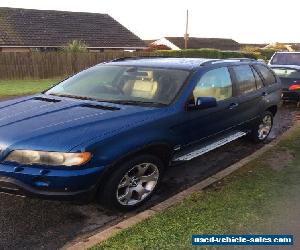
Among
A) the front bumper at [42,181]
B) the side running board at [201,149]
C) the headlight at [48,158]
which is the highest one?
the headlight at [48,158]

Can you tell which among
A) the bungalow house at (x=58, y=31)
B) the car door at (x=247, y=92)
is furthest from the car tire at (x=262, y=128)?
the bungalow house at (x=58, y=31)

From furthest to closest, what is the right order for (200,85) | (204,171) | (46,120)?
(204,171) < (200,85) < (46,120)

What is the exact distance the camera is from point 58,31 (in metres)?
32.8

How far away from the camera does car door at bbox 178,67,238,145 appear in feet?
16.6

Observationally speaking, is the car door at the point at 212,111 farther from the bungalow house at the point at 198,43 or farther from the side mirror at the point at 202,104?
the bungalow house at the point at 198,43

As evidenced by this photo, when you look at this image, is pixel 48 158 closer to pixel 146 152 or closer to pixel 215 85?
pixel 146 152

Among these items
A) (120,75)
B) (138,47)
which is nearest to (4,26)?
(138,47)

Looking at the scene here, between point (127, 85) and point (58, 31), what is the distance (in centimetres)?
2932

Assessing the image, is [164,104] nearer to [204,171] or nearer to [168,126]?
[168,126]

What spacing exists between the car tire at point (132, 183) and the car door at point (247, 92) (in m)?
2.06

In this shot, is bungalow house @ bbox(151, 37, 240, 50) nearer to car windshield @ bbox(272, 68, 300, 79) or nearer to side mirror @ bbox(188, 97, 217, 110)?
car windshield @ bbox(272, 68, 300, 79)

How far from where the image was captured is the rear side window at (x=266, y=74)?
7.12 metres

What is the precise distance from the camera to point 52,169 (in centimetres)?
375

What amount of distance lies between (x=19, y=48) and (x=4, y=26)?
248 centimetres
